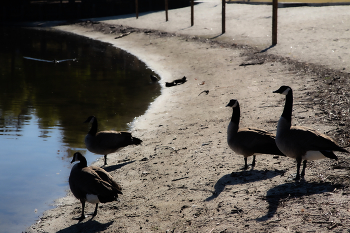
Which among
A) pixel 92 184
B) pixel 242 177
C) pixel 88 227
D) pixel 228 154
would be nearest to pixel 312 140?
pixel 242 177

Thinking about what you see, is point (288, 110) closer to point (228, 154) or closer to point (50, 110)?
point (228, 154)

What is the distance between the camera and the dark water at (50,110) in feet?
26.5

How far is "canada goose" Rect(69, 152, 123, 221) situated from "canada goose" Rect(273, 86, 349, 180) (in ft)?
10.5

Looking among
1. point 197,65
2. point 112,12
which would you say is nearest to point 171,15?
point 112,12

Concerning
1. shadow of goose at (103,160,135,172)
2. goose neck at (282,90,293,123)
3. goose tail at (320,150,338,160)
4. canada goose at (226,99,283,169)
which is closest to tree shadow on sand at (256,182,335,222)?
goose tail at (320,150,338,160)

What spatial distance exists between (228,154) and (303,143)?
2583mm

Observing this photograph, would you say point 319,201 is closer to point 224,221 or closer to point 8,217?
point 224,221

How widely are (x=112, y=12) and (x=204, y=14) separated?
17.1 m

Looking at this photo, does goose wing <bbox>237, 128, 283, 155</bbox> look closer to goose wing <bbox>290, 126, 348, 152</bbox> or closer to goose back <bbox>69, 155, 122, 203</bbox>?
goose wing <bbox>290, 126, 348, 152</bbox>

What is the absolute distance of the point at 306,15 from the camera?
29812 millimetres

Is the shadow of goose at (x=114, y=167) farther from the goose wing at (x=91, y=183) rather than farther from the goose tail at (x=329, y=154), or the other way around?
the goose tail at (x=329, y=154)

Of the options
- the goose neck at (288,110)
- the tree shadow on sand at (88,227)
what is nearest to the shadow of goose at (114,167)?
the tree shadow on sand at (88,227)

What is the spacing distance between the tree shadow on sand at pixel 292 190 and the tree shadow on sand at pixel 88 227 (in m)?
2.86

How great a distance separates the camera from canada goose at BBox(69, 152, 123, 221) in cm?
636
